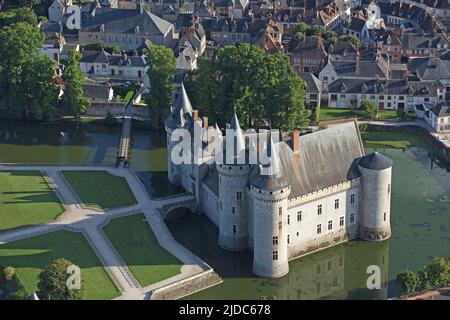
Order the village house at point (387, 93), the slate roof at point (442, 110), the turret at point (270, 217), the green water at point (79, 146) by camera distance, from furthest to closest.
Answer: the village house at point (387, 93) < the slate roof at point (442, 110) < the green water at point (79, 146) < the turret at point (270, 217)

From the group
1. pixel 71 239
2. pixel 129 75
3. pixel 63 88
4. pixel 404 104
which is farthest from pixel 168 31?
pixel 71 239

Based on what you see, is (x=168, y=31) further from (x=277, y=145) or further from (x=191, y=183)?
(x=277, y=145)

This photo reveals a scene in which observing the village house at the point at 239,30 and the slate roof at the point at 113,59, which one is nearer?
the slate roof at the point at 113,59

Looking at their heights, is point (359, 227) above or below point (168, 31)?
below

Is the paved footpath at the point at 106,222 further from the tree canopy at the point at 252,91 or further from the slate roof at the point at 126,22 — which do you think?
the slate roof at the point at 126,22

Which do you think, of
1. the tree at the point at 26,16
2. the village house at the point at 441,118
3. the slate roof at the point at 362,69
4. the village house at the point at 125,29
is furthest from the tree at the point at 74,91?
the village house at the point at 441,118

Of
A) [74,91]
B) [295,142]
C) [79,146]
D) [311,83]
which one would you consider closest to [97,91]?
[74,91]

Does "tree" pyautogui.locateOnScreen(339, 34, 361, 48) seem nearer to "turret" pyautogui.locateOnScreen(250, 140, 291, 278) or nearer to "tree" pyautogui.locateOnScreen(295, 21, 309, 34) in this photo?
"tree" pyautogui.locateOnScreen(295, 21, 309, 34)
